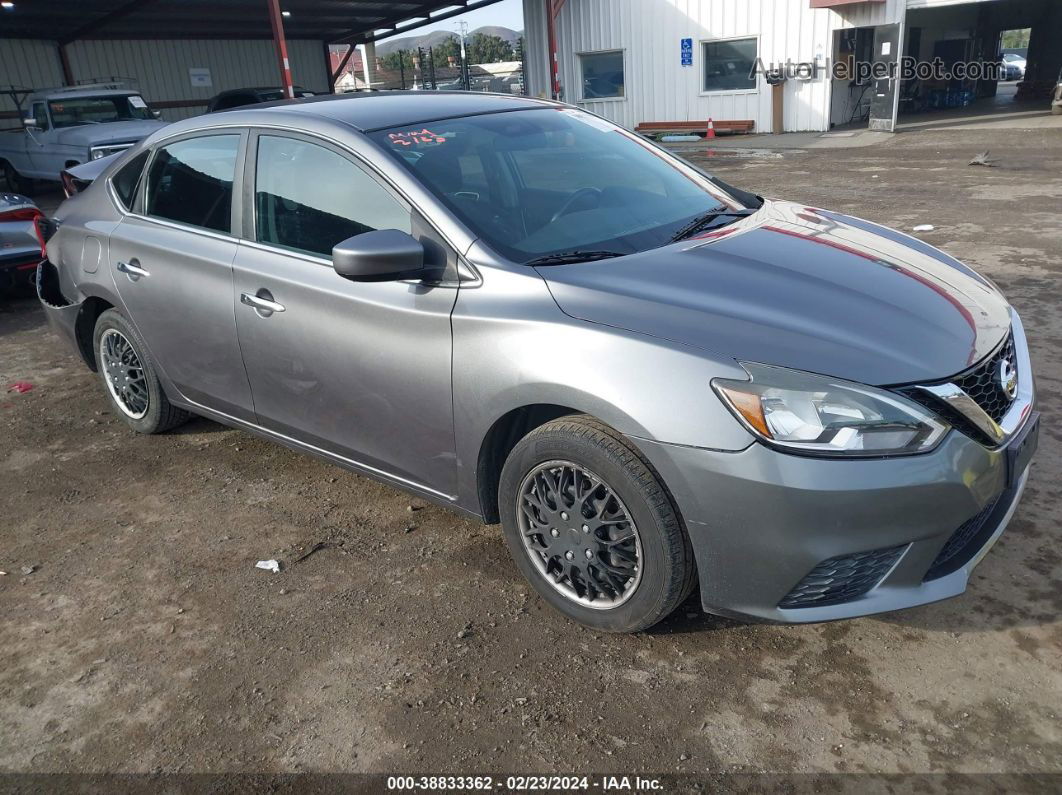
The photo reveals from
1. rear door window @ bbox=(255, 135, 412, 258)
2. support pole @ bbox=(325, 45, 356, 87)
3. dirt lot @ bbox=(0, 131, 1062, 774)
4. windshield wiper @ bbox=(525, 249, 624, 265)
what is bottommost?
dirt lot @ bbox=(0, 131, 1062, 774)

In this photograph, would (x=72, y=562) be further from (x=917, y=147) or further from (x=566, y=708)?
(x=917, y=147)

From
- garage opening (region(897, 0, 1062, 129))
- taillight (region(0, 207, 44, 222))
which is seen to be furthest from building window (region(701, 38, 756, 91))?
taillight (region(0, 207, 44, 222))

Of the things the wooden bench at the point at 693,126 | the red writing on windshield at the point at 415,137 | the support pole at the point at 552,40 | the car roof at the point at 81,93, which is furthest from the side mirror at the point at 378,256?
the support pole at the point at 552,40

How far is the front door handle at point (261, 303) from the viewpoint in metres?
3.44

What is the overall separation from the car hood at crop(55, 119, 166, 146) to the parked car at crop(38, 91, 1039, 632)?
1035cm

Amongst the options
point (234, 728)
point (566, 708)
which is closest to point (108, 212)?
point (234, 728)

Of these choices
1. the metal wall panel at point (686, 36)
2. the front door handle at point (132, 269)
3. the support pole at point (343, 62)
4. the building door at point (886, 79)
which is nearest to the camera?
the front door handle at point (132, 269)

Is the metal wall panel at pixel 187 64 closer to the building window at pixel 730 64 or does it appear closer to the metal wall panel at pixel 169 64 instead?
the metal wall panel at pixel 169 64

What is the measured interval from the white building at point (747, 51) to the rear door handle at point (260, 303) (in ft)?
58.5

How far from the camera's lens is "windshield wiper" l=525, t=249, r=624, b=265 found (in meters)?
2.92

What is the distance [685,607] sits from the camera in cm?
299

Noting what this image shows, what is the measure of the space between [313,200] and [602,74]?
2193 centimetres

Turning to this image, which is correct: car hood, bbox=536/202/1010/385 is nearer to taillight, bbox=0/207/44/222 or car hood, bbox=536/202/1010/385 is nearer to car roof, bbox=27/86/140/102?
taillight, bbox=0/207/44/222

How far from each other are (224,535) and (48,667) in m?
0.90
